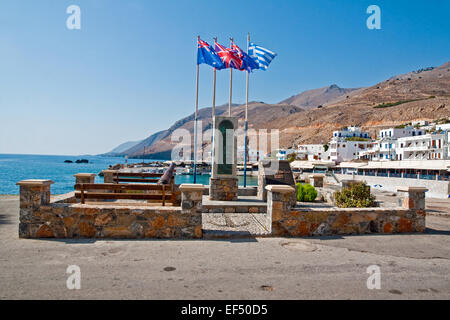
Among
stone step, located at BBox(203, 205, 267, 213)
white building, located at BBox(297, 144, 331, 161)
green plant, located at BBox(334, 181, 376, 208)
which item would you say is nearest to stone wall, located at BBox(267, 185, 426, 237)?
green plant, located at BBox(334, 181, 376, 208)

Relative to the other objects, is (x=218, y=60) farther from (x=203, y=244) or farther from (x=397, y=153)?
(x=397, y=153)

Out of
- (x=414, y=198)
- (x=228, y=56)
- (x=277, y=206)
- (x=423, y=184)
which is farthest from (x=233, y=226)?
(x=423, y=184)

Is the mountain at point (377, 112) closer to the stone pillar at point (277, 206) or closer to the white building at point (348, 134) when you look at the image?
the white building at point (348, 134)

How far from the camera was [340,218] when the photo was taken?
23.9ft

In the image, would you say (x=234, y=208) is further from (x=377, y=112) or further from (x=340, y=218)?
(x=377, y=112)

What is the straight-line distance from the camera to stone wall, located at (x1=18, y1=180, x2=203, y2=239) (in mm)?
6395

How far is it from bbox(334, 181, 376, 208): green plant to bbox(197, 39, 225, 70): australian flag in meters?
8.53

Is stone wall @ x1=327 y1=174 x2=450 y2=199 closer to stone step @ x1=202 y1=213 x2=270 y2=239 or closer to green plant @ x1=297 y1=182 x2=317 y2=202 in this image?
green plant @ x1=297 y1=182 x2=317 y2=202

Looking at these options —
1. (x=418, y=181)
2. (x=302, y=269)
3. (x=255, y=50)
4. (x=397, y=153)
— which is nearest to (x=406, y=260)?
(x=302, y=269)

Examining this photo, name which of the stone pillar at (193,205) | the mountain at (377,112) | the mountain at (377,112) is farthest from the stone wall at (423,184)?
the mountain at (377,112)

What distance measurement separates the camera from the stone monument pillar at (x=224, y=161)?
12.2 meters

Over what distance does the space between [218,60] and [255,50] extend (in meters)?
2.47

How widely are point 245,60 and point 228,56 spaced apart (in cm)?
107
